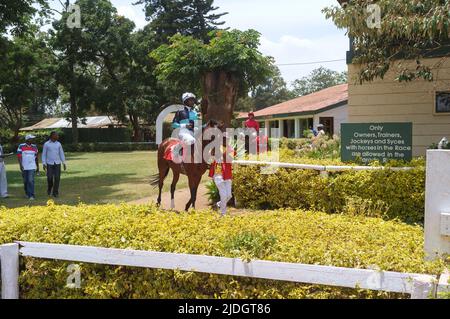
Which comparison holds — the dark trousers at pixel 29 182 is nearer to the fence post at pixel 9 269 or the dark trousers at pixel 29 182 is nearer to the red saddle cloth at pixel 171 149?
the red saddle cloth at pixel 171 149

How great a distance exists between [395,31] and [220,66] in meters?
6.06

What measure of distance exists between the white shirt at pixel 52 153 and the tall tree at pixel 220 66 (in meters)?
4.07

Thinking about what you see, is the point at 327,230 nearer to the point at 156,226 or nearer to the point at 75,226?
the point at 156,226

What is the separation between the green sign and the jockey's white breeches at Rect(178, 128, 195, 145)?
3.47 metres

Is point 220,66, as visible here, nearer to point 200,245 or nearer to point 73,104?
point 200,245

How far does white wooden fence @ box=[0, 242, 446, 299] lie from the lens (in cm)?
302

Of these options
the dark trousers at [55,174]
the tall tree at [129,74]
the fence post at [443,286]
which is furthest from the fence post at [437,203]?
the tall tree at [129,74]

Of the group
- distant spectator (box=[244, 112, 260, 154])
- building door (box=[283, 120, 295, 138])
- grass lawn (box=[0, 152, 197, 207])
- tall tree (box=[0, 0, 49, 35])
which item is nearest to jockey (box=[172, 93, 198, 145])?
grass lawn (box=[0, 152, 197, 207])

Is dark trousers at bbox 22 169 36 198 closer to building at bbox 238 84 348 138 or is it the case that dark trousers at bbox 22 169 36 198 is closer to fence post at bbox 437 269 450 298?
fence post at bbox 437 269 450 298

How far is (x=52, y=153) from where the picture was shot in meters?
13.0

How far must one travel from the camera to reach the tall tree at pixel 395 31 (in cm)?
830

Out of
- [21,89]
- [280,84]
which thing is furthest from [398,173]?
[280,84]
